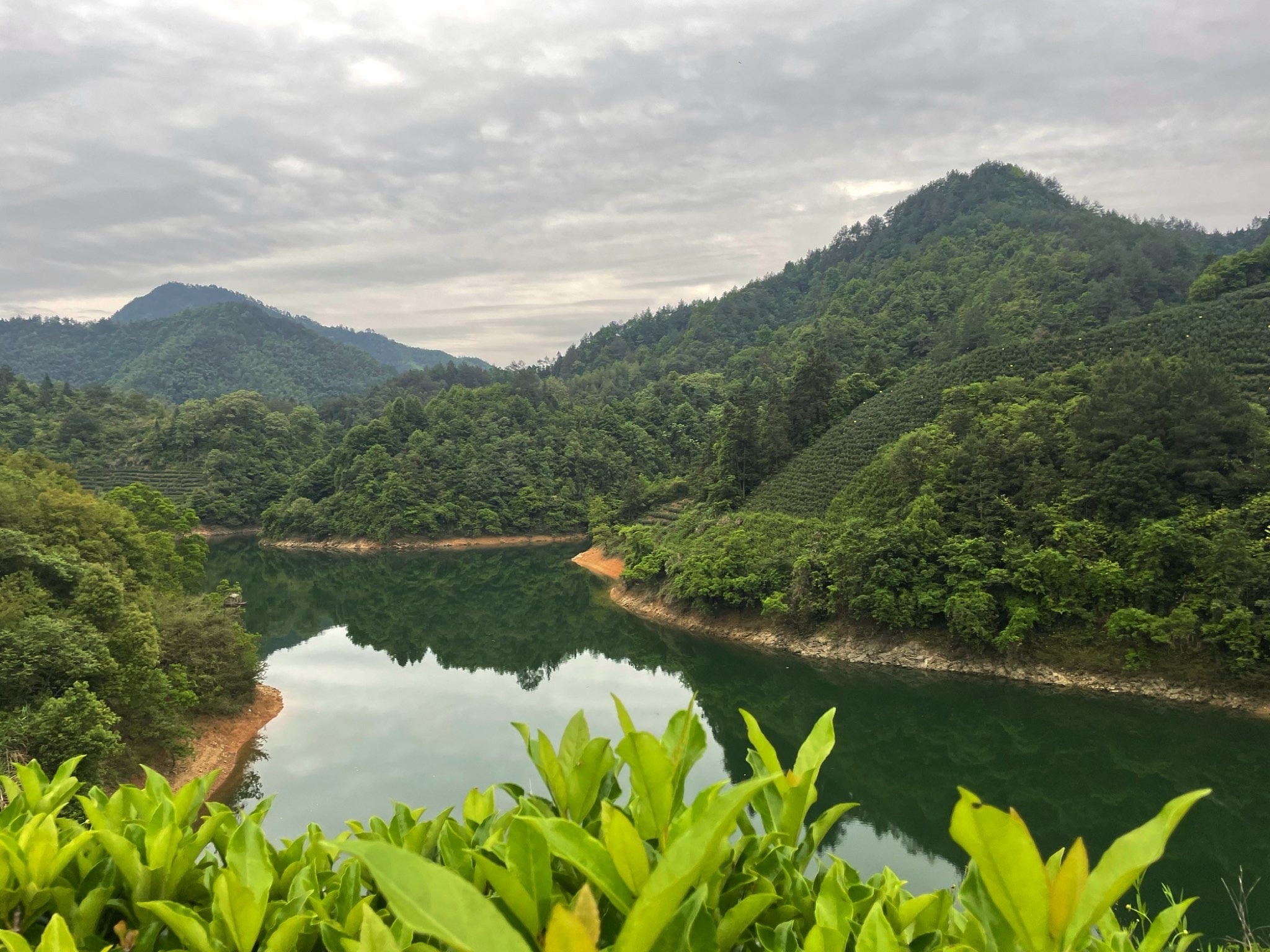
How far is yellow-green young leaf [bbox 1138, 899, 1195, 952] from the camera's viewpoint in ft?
3.96

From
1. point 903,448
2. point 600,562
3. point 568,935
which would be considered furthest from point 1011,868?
point 600,562

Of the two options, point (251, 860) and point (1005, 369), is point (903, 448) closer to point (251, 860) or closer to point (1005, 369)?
point (1005, 369)

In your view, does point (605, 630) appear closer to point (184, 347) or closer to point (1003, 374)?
point (1003, 374)

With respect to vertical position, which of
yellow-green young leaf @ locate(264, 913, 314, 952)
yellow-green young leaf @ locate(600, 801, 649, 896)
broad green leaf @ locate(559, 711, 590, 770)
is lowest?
yellow-green young leaf @ locate(264, 913, 314, 952)

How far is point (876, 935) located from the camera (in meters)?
1.11

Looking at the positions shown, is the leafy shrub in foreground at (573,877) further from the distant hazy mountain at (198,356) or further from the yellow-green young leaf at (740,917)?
the distant hazy mountain at (198,356)

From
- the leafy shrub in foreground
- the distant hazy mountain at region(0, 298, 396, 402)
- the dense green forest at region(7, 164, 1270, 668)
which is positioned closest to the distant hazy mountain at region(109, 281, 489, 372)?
the distant hazy mountain at region(0, 298, 396, 402)

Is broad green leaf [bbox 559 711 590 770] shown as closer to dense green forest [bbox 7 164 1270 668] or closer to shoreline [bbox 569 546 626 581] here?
dense green forest [bbox 7 164 1270 668]

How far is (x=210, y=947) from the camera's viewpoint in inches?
51.3

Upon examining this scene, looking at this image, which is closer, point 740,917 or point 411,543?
point 740,917

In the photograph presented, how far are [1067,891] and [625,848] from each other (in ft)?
1.84

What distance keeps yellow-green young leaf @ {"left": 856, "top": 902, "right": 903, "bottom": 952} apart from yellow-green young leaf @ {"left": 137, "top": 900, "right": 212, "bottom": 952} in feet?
3.44

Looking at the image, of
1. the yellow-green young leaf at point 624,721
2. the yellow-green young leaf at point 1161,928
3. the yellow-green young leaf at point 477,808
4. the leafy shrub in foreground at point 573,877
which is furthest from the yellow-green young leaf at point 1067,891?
the yellow-green young leaf at point 477,808

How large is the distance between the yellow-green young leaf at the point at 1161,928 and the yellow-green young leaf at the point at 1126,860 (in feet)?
1.09
